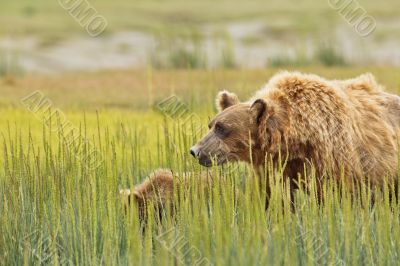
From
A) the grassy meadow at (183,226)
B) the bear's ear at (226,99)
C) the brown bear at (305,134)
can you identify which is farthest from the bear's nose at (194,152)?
the bear's ear at (226,99)

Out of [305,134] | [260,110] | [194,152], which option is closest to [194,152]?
[194,152]

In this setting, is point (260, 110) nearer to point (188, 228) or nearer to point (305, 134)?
point (305, 134)

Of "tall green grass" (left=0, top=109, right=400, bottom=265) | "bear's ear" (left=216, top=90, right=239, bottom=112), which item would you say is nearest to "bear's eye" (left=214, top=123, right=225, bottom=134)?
"bear's ear" (left=216, top=90, right=239, bottom=112)

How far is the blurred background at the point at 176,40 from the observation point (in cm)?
1498

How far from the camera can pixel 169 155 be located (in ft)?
20.3

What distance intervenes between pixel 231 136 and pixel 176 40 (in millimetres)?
10544

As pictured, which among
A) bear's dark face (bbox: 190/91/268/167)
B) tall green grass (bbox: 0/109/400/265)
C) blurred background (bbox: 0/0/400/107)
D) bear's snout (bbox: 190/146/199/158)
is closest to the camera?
tall green grass (bbox: 0/109/400/265)

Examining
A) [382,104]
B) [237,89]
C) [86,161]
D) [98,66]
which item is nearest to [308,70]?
[237,89]

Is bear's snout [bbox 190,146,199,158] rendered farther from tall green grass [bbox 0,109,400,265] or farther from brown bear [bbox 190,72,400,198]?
tall green grass [bbox 0,109,400,265]

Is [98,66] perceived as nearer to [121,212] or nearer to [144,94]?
[144,94]

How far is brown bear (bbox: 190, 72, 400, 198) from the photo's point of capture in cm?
611

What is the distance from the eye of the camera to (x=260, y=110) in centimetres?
612

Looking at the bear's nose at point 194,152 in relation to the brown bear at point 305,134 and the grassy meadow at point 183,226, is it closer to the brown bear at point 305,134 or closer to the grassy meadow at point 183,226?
the brown bear at point 305,134

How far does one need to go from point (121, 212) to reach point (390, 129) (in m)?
2.04
